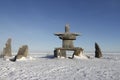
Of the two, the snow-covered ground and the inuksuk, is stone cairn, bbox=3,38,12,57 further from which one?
the snow-covered ground

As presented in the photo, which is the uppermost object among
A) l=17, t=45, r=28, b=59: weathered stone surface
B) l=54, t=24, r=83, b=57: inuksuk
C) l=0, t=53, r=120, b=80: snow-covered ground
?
l=54, t=24, r=83, b=57: inuksuk

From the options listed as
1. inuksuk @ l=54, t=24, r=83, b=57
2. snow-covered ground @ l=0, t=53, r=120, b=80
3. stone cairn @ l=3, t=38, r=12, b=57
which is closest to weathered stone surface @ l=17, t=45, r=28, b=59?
inuksuk @ l=54, t=24, r=83, b=57

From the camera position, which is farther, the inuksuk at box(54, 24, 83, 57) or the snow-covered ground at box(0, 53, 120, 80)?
the inuksuk at box(54, 24, 83, 57)

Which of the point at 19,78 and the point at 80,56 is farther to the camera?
the point at 80,56

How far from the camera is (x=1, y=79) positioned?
10008 millimetres

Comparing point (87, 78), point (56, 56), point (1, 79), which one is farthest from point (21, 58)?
point (87, 78)

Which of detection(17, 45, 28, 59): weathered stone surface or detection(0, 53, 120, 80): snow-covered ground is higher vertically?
detection(17, 45, 28, 59): weathered stone surface

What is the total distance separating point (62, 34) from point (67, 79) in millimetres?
17880

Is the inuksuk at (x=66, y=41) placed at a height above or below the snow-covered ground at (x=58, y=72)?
above

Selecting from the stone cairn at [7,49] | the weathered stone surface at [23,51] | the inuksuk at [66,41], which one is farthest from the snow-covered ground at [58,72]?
the stone cairn at [7,49]

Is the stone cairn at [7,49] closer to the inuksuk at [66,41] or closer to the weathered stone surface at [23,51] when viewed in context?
the weathered stone surface at [23,51]

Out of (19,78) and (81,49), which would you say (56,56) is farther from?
(19,78)

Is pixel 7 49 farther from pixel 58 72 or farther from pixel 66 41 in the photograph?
pixel 58 72

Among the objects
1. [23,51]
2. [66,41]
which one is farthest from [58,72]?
[66,41]
